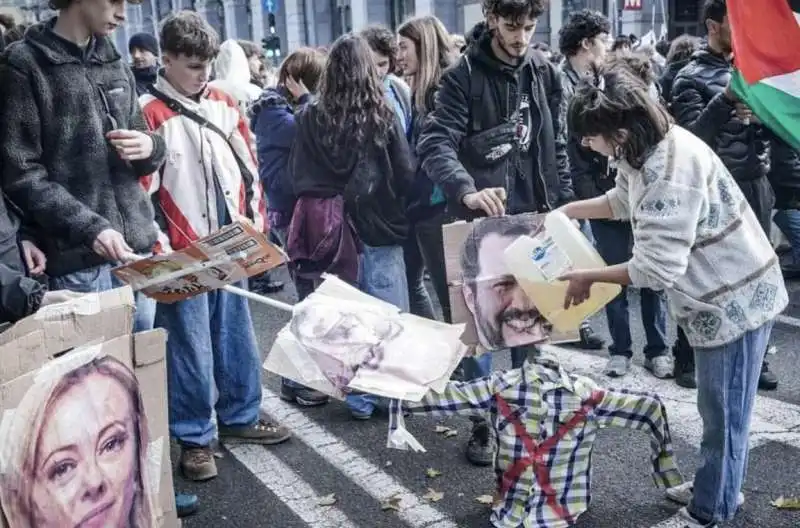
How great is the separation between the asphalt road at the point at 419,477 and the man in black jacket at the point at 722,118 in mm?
738

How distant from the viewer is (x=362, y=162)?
4.28 meters

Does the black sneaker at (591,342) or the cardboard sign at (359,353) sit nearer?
the cardboard sign at (359,353)

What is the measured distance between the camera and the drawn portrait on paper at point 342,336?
2.76m

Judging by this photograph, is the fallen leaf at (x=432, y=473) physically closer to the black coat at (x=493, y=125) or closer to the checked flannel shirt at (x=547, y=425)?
the checked flannel shirt at (x=547, y=425)

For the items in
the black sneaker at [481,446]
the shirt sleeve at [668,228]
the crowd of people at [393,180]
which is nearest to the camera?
the shirt sleeve at [668,228]

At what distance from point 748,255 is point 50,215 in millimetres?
2396

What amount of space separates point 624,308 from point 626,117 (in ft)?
8.04

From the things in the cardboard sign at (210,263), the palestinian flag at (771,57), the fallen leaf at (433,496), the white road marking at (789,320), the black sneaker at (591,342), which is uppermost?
the palestinian flag at (771,57)

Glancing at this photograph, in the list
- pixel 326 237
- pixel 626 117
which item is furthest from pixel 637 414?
pixel 326 237

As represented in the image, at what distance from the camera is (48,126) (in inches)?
122

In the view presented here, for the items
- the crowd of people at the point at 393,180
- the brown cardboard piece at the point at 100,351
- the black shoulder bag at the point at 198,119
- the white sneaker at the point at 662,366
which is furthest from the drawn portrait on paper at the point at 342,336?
the white sneaker at the point at 662,366

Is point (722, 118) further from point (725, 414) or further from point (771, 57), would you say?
point (725, 414)

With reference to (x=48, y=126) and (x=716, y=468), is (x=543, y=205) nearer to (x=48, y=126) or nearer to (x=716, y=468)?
(x=716, y=468)

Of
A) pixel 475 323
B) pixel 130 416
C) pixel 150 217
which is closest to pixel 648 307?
pixel 475 323
